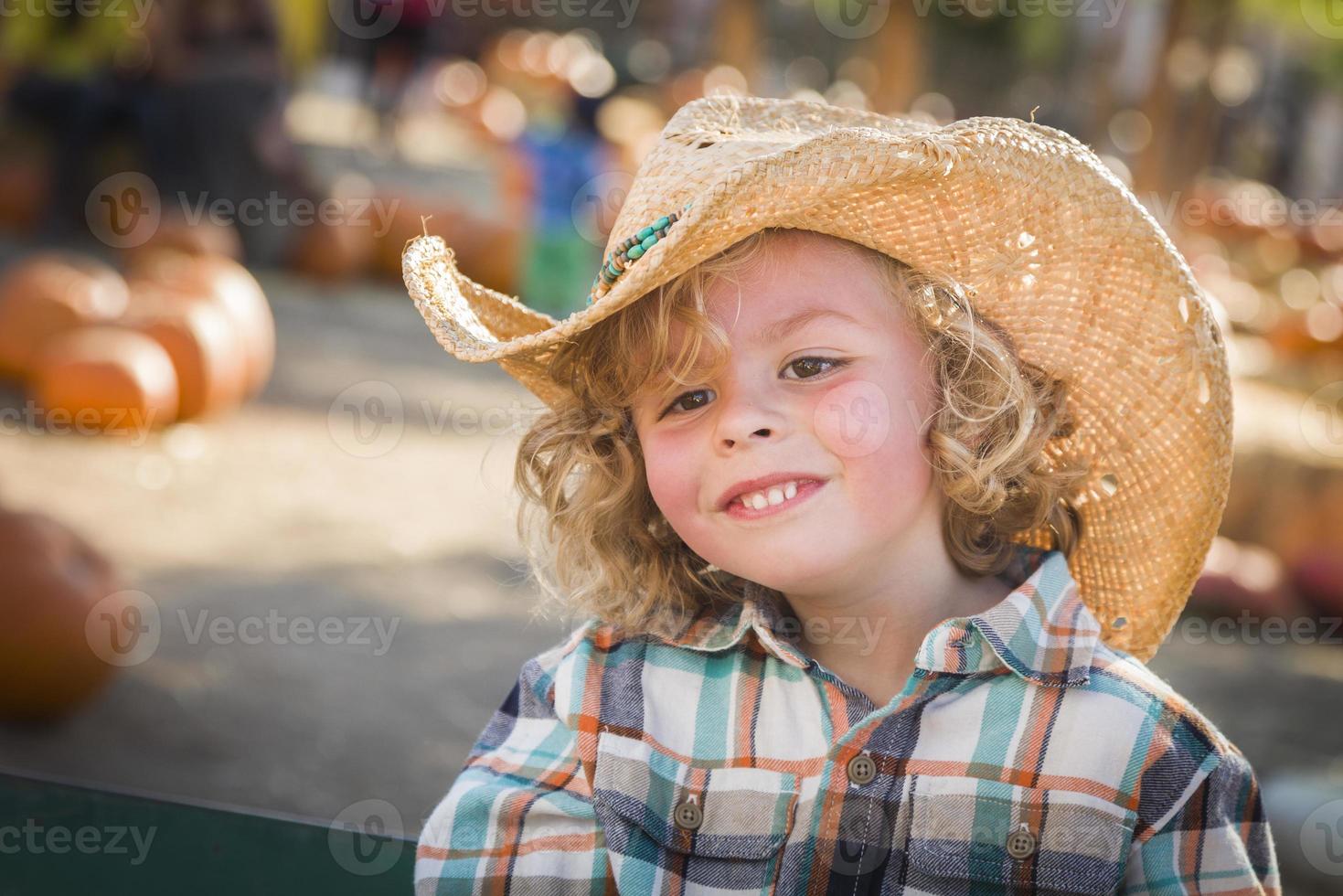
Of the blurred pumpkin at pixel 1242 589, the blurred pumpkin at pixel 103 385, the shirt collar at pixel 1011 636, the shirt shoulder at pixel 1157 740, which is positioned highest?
the blurred pumpkin at pixel 103 385

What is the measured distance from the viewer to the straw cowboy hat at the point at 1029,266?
144cm

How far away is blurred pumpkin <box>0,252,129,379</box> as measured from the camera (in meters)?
5.53

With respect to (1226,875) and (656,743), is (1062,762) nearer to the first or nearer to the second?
(1226,875)

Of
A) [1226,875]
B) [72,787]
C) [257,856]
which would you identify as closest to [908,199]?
[1226,875]

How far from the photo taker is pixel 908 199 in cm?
152

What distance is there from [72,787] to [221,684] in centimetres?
187
